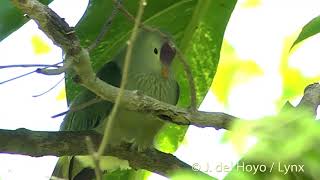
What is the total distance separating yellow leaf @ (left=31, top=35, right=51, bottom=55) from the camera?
7.63 ft

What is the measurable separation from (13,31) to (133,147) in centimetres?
42

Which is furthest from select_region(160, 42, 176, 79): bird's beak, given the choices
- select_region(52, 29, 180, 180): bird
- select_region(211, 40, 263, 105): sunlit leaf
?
select_region(211, 40, 263, 105): sunlit leaf

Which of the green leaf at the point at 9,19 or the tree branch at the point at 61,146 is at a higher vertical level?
the green leaf at the point at 9,19

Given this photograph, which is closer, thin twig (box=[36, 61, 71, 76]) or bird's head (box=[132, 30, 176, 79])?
thin twig (box=[36, 61, 71, 76])

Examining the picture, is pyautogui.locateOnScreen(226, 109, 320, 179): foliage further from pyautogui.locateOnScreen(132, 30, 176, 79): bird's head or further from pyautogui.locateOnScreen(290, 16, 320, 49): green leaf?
pyautogui.locateOnScreen(132, 30, 176, 79): bird's head

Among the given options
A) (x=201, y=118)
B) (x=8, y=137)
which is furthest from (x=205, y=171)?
(x=8, y=137)

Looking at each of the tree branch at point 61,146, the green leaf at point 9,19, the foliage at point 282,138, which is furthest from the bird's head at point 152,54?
the foliage at point 282,138

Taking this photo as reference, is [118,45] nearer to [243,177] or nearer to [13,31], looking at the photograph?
[13,31]

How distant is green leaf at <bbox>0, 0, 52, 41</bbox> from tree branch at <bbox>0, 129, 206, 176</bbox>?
22 centimetres

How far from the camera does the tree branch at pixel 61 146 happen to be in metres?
1.56

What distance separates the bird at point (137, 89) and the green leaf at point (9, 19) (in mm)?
297

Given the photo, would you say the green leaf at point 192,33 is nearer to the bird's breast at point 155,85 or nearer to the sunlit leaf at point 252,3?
the bird's breast at point 155,85

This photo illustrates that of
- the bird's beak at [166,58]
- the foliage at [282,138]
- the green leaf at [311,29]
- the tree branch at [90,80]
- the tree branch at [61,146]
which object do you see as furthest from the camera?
the bird's beak at [166,58]

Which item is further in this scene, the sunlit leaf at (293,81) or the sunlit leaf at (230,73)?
the sunlit leaf at (230,73)
